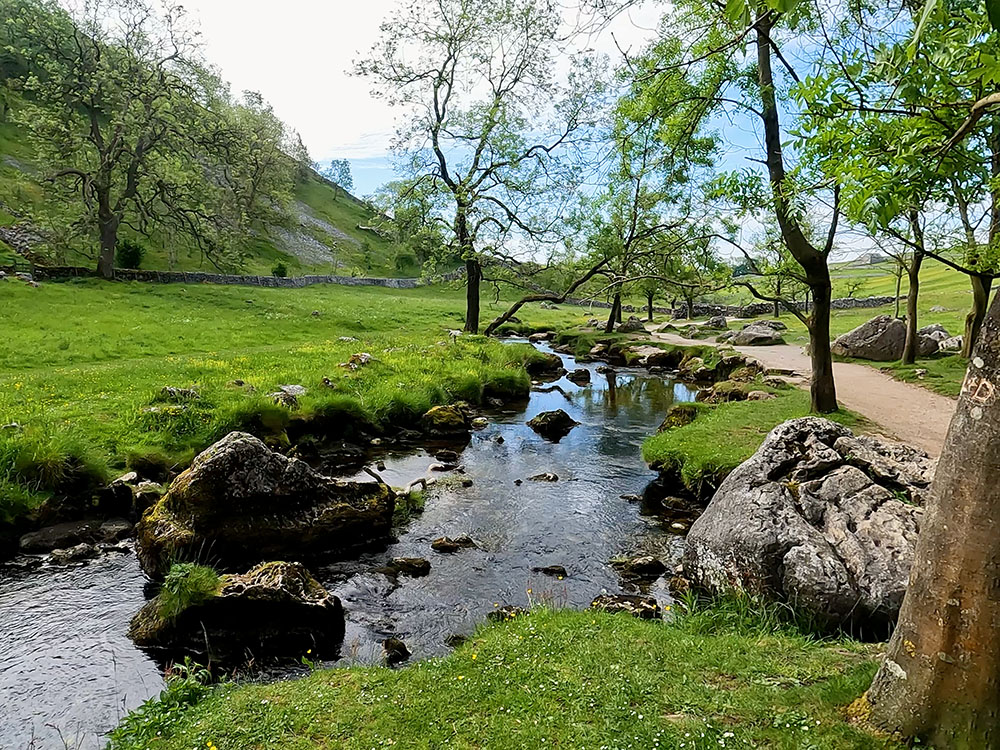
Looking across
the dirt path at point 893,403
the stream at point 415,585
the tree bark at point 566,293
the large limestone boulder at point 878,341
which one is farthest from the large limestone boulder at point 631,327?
the stream at point 415,585

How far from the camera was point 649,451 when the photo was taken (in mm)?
16531

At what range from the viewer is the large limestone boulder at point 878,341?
102 feet

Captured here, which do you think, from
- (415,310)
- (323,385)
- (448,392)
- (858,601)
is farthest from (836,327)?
(858,601)

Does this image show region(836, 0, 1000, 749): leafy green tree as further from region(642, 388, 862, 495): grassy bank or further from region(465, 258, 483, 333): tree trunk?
region(465, 258, 483, 333): tree trunk

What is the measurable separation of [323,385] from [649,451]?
10.9 m

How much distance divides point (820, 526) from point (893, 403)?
46.1 ft

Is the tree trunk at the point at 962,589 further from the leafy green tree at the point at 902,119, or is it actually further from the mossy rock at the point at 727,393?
the mossy rock at the point at 727,393

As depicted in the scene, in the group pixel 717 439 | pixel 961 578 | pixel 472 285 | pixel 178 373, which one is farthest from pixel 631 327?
pixel 961 578

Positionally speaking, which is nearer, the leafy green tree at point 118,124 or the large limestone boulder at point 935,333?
the large limestone boulder at point 935,333

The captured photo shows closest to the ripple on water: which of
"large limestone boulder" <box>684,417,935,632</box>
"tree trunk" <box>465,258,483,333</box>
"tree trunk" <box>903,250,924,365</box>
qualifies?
"large limestone boulder" <box>684,417,935,632</box>

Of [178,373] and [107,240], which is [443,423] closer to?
[178,373]

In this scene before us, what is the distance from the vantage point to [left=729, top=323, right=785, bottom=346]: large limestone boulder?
144 feet

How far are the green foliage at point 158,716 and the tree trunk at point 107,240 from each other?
4446 centimetres

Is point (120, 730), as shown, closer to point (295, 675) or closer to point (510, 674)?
point (295, 675)
